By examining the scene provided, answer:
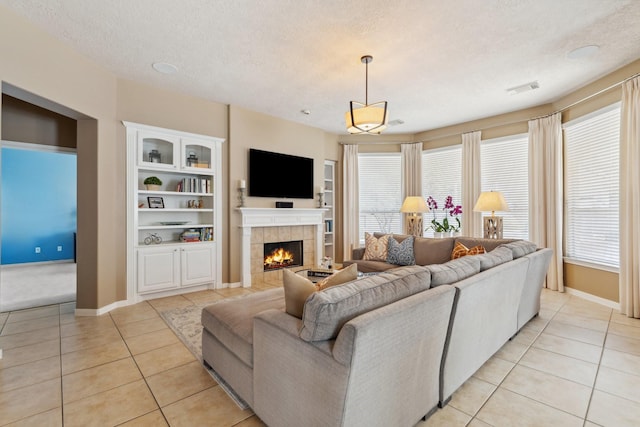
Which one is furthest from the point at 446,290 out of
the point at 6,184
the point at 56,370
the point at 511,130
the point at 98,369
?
the point at 6,184

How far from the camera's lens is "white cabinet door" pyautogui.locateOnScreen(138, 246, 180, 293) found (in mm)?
3982

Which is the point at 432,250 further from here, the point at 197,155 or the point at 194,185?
the point at 197,155

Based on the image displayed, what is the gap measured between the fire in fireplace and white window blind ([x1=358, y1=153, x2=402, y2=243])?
5.82 ft

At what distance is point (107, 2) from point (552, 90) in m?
5.32

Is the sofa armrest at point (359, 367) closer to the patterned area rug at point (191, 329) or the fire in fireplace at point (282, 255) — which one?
the patterned area rug at point (191, 329)

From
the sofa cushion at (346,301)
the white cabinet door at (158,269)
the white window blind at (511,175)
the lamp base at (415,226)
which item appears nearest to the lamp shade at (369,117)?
the sofa cushion at (346,301)

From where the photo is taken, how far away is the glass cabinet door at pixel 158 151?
13.3 feet

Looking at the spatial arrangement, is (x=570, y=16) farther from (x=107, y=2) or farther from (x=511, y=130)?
(x=107, y=2)

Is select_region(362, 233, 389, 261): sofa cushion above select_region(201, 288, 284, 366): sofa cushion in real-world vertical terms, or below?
above

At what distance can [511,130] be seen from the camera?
5.18 metres

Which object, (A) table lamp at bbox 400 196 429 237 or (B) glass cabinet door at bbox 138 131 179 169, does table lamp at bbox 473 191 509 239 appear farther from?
(B) glass cabinet door at bbox 138 131 179 169

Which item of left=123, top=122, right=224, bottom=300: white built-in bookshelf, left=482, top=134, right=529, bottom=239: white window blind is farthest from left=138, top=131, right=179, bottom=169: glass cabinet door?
left=482, top=134, right=529, bottom=239: white window blind

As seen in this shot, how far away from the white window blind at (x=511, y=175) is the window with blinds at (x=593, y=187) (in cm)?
62

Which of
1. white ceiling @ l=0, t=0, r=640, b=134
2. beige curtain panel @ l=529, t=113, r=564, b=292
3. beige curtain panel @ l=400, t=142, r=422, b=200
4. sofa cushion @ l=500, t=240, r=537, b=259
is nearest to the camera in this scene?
white ceiling @ l=0, t=0, r=640, b=134
